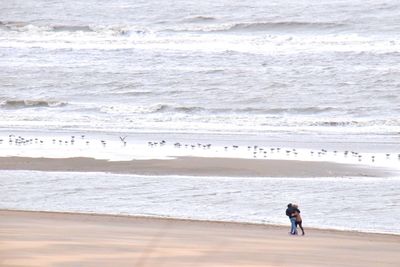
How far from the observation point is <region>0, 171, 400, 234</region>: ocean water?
17.1 m

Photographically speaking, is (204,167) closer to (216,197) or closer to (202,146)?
(202,146)

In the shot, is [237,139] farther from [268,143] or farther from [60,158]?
[60,158]

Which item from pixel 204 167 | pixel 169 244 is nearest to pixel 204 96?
pixel 204 167

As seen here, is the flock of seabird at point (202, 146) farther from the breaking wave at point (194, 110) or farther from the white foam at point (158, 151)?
the breaking wave at point (194, 110)

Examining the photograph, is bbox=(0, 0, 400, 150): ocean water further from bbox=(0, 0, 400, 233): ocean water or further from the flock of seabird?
the flock of seabird

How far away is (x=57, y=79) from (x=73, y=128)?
31.8ft

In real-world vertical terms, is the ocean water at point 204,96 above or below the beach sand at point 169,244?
above

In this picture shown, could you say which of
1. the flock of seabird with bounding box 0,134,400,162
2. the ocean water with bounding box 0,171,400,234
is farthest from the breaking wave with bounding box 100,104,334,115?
the ocean water with bounding box 0,171,400,234

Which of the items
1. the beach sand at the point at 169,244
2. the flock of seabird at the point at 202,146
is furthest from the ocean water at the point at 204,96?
the beach sand at the point at 169,244

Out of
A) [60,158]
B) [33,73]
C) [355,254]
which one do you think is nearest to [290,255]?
[355,254]

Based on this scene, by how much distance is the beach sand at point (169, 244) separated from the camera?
1345cm

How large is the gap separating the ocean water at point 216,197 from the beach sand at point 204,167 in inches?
21.4

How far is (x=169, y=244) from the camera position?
14609 mm

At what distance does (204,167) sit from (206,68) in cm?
1659
